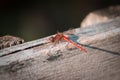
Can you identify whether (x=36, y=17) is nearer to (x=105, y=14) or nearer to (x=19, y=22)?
(x=19, y=22)

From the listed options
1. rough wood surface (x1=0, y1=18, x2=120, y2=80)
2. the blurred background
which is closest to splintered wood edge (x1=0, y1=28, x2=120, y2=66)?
rough wood surface (x1=0, y1=18, x2=120, y2=80)

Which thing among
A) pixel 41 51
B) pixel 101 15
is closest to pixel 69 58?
pixel 41 51

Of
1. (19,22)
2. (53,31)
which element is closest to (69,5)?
(53,31)

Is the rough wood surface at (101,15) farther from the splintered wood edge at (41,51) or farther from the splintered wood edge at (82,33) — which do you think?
the splintered wood edge at (41,51)

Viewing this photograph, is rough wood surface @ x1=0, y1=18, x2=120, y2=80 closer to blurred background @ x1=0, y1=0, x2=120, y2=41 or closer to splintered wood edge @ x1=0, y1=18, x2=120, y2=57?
splintered wood edge @ x1=0, y1=18, x2=120, y2=57

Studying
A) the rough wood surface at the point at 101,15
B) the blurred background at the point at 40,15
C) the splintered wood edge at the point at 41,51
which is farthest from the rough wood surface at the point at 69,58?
the blurred background at the point at 40,15

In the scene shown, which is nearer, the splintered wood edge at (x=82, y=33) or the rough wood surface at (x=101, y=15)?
the splintered wood edge at (x=82, y=33)

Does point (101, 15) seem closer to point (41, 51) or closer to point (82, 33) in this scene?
point (82, 33)
